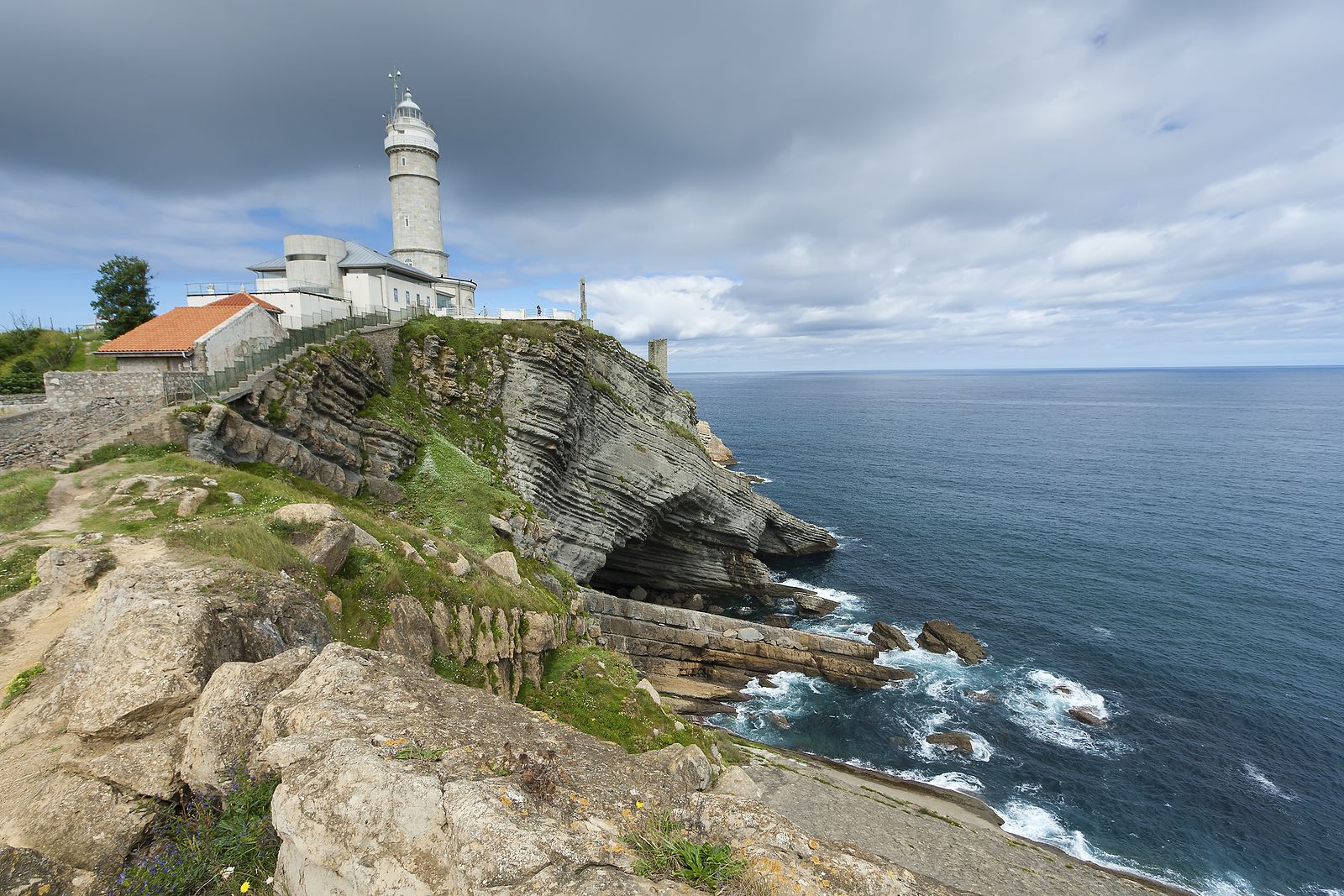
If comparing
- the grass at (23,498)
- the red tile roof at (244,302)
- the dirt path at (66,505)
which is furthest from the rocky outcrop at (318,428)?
the red tile roof at (244,302)

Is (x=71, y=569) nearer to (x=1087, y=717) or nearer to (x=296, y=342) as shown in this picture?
(x=296, y=342)

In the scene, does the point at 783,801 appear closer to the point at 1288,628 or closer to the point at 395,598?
the point at 395,598

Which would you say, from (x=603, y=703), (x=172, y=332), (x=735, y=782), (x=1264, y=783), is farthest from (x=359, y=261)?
(x=1264, y=783)

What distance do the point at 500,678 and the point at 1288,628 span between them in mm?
51200

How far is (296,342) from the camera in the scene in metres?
30.1

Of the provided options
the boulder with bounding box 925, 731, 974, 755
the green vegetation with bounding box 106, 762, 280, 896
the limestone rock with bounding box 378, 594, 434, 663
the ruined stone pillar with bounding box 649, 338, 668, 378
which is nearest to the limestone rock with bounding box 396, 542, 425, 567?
the limestone rock with bounding box 378, 594, 434, 663

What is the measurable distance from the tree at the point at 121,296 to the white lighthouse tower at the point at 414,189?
60.2ft

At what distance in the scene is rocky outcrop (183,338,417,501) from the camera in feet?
71.7

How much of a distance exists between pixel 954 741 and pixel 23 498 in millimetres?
37406

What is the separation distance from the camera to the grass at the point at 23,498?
13.9 m

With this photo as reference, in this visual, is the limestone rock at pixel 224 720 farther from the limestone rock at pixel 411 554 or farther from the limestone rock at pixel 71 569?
the limestone rock at pixel 411 554

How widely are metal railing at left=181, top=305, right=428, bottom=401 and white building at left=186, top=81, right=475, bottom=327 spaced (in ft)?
4.97

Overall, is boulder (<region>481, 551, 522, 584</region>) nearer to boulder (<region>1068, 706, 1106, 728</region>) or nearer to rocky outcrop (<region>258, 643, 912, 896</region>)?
rocky outcrop (<region>258, 643, 912, 896</region>)

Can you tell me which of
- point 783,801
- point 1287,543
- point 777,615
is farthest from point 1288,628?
point 783,801
